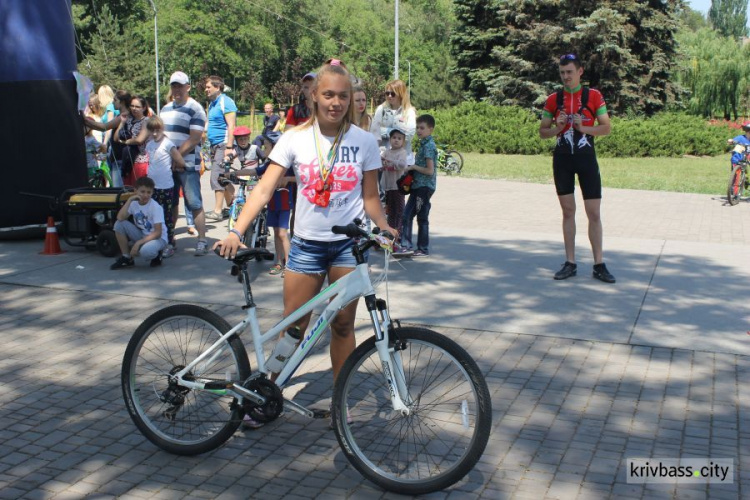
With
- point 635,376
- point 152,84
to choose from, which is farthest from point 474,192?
point 152,84

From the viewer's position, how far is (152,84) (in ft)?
233

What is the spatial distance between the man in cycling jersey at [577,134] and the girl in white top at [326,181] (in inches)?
162

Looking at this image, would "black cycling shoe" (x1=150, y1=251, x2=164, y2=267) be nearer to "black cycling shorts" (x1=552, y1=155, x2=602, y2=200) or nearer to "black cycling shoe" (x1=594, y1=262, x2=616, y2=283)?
"black cycling shorts" (x1=552, y1=155, x2=602, y2=200)

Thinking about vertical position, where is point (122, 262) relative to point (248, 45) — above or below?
below

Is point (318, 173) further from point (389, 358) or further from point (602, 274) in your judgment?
point (602, 274)

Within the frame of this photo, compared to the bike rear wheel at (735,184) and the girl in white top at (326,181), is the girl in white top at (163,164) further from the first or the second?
the bike rear wheel at (735,184)

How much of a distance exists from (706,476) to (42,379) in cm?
396

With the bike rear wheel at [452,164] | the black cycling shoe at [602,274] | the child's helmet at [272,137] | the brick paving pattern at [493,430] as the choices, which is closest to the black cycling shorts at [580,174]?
the black cycling shoe at [602,274]

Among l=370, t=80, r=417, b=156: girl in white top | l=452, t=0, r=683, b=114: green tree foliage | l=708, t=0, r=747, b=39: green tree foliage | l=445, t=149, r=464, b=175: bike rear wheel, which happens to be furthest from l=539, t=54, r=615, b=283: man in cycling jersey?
l=708, t=0, r=747, b=39: green tree foliage

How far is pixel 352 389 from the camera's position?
4.16 metres

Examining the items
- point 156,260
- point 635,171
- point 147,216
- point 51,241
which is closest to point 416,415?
point 156,260

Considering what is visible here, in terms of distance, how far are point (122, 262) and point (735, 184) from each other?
10.8 meters

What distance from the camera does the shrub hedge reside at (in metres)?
29.8

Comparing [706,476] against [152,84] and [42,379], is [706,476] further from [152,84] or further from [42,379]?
[152,84]
